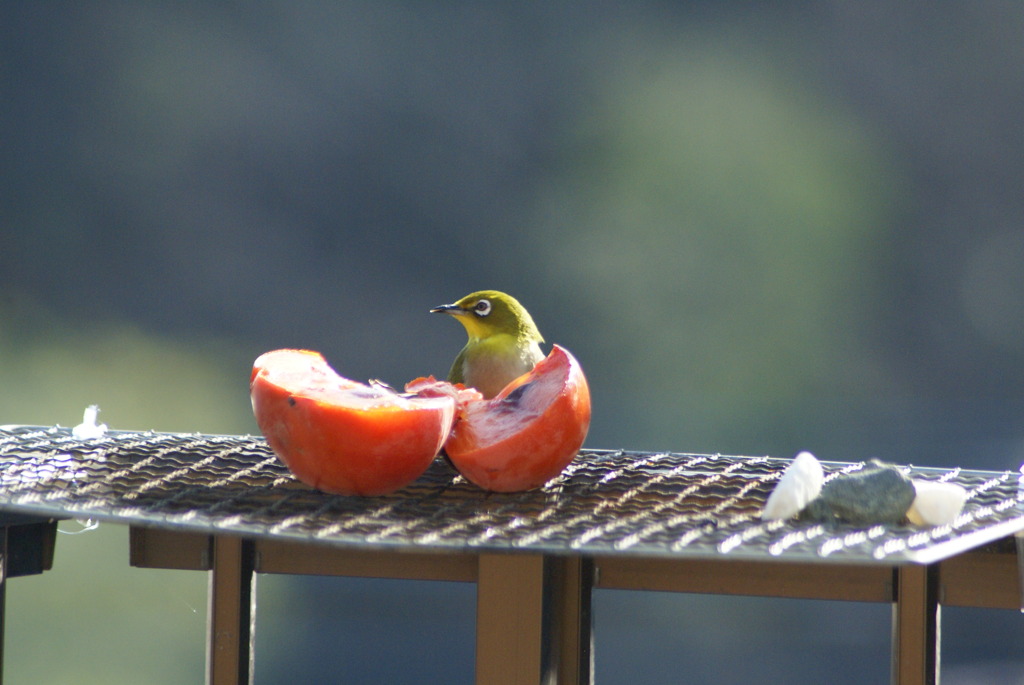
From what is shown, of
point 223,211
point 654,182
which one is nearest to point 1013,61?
point 654,182

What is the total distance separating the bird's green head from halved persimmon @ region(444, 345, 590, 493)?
448 millimetres

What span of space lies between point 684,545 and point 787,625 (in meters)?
3.44

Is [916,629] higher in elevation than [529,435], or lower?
lower

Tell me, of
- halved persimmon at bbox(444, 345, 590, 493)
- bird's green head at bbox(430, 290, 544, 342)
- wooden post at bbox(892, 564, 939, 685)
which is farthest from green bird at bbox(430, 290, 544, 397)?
wooden post at bbox(892, 564, 939, 685)

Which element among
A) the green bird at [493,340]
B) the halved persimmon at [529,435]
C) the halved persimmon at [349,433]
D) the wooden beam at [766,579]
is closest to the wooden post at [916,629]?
the wooden beam at [766,579]

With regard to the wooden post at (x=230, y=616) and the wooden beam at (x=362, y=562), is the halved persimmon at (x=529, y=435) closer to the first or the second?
the wooden beam at (x=362, y=562)

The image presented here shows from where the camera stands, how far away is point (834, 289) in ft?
14.5

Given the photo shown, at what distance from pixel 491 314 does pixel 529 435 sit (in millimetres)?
550

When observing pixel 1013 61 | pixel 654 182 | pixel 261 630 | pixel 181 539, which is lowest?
pixel 261 630

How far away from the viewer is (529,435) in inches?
42.1

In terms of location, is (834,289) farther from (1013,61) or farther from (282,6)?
(282,6)

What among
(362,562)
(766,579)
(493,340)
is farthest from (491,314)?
(766,579)

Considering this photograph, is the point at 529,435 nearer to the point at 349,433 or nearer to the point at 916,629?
the point at 349,433

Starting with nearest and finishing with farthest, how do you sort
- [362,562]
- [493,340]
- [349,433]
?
1. [349,433]
2. [362,562]
3. [493,340]
